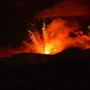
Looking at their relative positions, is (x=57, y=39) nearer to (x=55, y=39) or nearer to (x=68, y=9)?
(x=55, y=39)

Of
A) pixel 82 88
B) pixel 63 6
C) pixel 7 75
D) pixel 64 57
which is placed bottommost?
pixel 82 88

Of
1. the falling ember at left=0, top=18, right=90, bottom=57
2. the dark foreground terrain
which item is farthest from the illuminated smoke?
the dark foreground terrain

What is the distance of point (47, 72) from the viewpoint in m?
5.14

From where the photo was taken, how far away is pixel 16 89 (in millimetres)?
4516

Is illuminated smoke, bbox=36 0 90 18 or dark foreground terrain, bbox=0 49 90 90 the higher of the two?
illuminated smoke, bbox=36 0 90 18

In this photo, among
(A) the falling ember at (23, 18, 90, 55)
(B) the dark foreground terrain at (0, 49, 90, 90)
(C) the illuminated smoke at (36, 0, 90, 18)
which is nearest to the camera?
(B) the dark foreground terrain at (0, 49, 90, 90)

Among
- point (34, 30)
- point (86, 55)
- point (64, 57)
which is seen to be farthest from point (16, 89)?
point (34, 30)

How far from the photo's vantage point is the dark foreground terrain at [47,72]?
4598 millimetres

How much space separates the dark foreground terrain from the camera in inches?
181

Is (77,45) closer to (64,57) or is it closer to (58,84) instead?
(64,57)

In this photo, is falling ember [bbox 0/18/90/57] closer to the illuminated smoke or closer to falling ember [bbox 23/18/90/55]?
falling ember [bbox 23/18/90/55]

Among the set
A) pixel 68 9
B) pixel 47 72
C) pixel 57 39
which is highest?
pixel 68 9

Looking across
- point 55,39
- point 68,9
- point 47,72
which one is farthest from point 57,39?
point 47,72

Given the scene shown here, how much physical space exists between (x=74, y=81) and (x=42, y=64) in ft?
3.39
